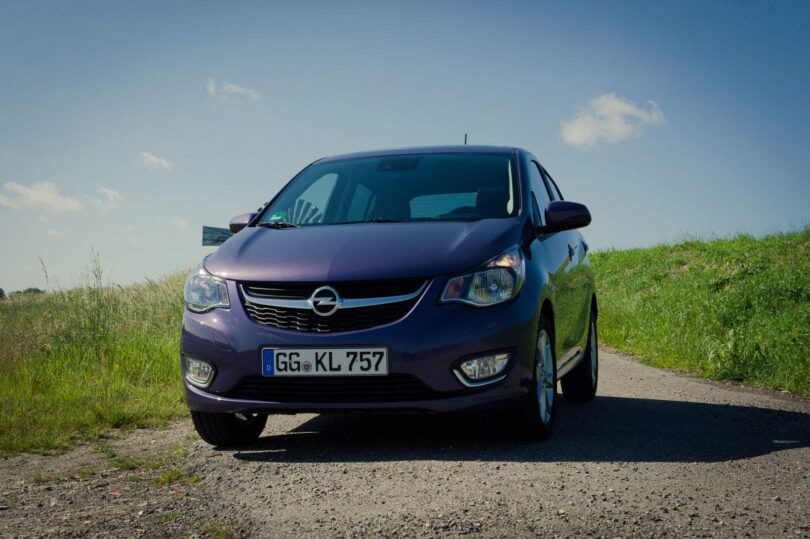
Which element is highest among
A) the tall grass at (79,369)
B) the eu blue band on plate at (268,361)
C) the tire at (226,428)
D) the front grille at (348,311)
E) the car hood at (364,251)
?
the car hood at (364,251)

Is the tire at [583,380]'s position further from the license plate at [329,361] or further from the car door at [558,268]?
the license plate at [329,361]

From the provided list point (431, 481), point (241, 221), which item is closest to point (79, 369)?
point (241, 221)

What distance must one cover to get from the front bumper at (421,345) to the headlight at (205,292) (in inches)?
2.5

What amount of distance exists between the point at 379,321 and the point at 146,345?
5.34 meters

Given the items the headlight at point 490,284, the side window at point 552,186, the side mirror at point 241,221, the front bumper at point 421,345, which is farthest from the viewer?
the side window at point 552,186

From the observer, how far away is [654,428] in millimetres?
6102

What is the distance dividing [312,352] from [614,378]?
535 centimetres

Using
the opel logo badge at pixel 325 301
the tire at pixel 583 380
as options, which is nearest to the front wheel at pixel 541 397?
the opel logo badge at pixel 325 301

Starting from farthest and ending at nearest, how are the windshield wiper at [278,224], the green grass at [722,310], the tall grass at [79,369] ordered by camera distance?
the green grass at [722,310] → the tall grass at [79,369] → the windshield wiper at [278,224]

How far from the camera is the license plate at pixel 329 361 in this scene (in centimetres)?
479

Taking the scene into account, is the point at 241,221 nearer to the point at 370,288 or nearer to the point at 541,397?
the point at 370,288

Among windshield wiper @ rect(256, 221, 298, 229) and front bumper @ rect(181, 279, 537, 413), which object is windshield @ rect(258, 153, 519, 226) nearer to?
windshield wiper @ rect(256, 221, 298, 229)

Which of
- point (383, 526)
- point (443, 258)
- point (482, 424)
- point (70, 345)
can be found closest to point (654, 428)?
point (482, 424)

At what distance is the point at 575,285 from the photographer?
6.83m
